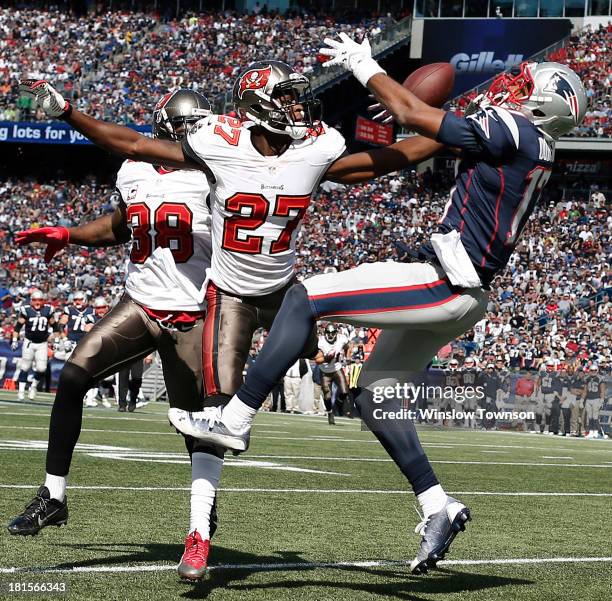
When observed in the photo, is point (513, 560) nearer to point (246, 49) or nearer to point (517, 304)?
point (517, 304)

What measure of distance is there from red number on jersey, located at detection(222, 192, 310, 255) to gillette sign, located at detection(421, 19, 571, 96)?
29803mm

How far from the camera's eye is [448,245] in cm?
399

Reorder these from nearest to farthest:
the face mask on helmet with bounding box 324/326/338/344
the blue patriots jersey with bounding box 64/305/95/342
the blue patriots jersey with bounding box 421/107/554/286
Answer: the blue patriots jersey with bounding box 421/107/554/286 < the blue patriots jersey with bounding box 64/305/95/342 < the face mask on helmet with bounding box 324/326/338/344

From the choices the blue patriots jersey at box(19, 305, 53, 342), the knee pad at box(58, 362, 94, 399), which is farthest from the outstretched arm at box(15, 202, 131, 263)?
the blue patriots jersey at box(19, 305, 53, 342)

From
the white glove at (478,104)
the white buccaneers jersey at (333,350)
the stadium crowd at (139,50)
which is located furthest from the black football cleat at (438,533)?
the stadium crowd at (139,50)

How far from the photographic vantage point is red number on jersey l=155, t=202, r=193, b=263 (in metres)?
4.98

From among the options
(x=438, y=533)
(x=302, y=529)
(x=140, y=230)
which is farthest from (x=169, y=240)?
(x=438, y=533)

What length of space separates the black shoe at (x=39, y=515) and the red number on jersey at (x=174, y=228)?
118 cm

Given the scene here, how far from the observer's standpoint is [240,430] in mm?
3965

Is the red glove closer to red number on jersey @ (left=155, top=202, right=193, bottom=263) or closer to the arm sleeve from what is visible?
red number on jersey @ (left=155, top=202, right=193, bottom=263)

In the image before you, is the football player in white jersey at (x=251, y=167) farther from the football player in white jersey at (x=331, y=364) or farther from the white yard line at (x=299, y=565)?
the football player in white jersey at (x=331, y=364)

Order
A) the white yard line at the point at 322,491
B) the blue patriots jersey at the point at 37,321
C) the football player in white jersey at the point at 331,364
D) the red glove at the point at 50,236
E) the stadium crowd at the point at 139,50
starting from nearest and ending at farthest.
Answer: the red glove at the point at 50,236, the white yard line at the point at 322,491, the blue patriots jersey at the point at 37,321, the football player in white jersey at the point at 331,364, the stadium crowd at the point at 139,50

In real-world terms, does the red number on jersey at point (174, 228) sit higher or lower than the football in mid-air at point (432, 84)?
lower

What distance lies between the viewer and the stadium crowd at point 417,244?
22.7 m
